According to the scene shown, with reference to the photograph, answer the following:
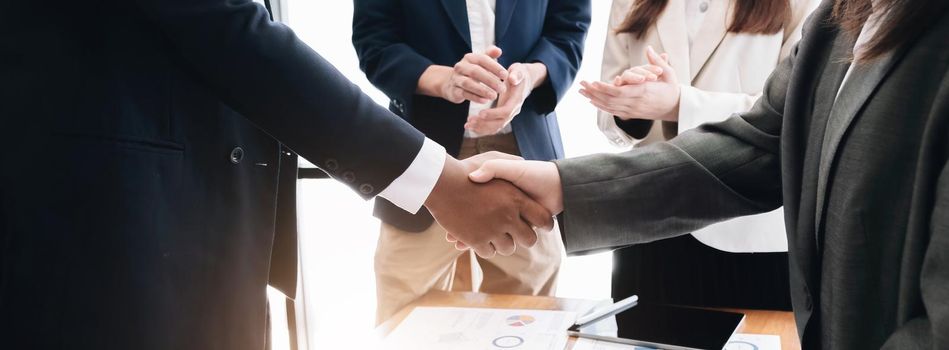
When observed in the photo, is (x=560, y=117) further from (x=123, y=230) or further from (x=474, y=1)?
(x=123, y=230)

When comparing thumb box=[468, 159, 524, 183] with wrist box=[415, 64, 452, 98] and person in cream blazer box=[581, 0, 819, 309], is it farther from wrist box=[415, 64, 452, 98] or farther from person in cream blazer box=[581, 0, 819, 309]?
wrist box=[415, 64, 452, 98]

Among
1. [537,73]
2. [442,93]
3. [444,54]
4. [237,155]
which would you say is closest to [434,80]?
[442,93]

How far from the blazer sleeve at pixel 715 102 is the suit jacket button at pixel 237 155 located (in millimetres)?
935

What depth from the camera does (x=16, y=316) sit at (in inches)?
29.6

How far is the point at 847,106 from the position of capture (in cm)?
69

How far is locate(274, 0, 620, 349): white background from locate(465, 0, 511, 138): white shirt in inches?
38.7

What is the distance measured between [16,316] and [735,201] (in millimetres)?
994

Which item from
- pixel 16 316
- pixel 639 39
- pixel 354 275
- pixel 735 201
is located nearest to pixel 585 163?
pixel 735 201

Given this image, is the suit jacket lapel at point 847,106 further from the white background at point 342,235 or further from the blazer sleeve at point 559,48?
the white background at point 342,235

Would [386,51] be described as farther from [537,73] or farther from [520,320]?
[520,320]

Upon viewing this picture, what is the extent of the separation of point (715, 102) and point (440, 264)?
2.63ft

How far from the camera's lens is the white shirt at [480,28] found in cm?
178

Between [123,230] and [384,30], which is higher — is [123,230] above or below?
below

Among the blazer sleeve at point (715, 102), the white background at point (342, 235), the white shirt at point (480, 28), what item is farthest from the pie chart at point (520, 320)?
the white background at point (342, 235)
